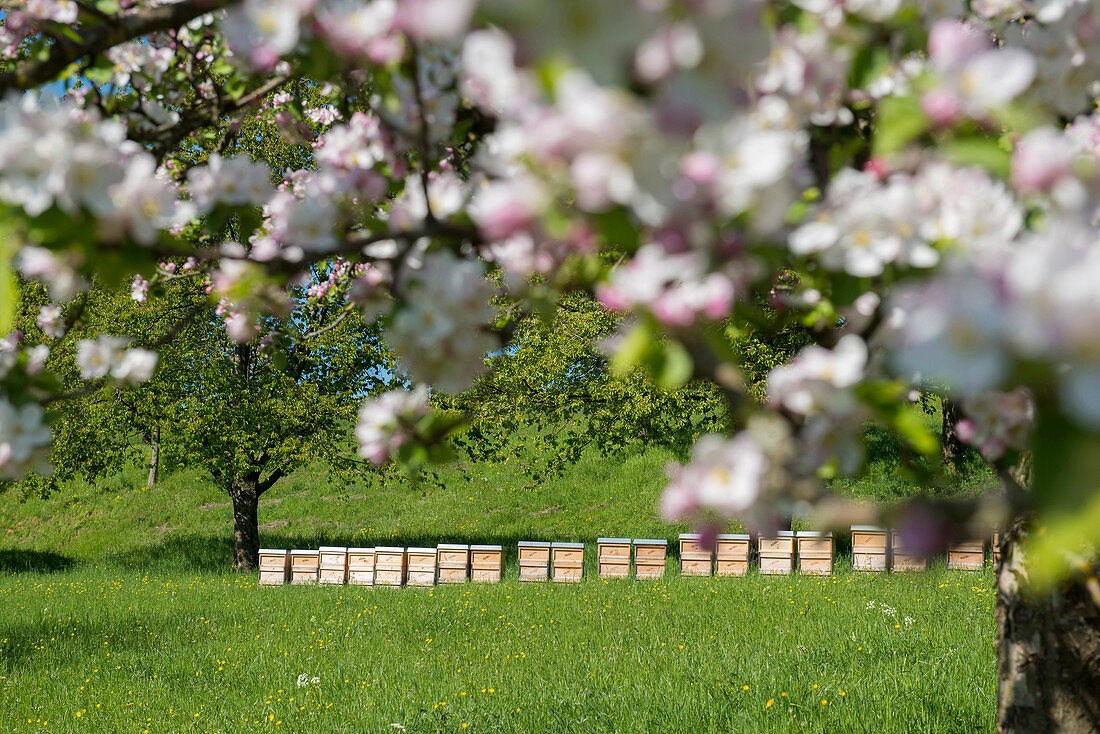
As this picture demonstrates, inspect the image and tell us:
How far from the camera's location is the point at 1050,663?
304 centimetres

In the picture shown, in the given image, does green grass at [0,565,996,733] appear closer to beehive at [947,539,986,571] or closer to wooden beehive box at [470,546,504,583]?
beehive at [947,539,986,571]

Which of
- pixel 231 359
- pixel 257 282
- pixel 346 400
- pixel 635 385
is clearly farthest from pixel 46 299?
pixel 257 282

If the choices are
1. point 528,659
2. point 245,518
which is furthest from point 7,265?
point 245,518

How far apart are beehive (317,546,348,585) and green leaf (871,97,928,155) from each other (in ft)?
42.1

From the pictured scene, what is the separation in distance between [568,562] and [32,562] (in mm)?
13041

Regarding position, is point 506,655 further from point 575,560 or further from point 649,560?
point 649,560

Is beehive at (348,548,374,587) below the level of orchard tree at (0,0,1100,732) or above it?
below

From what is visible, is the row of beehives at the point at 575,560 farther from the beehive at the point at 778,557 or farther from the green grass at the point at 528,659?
the green grass at the point at 528,659

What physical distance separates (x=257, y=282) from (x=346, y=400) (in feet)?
43.0

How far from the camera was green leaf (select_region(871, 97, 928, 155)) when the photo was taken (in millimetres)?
1058

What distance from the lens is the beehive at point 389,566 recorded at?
12.4m

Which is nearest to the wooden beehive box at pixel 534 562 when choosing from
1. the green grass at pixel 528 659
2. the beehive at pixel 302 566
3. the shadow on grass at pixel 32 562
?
Result: the green grass at pixel 528 659

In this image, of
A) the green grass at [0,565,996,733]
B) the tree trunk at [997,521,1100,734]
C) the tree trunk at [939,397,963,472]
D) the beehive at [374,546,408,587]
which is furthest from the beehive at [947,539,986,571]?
the tree trunk at [997,521,1100,734]

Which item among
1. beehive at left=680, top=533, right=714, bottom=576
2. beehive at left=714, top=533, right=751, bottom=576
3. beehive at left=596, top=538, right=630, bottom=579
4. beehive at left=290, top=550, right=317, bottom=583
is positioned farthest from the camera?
beehive at left=290, top=550, right=317, bottom=583
